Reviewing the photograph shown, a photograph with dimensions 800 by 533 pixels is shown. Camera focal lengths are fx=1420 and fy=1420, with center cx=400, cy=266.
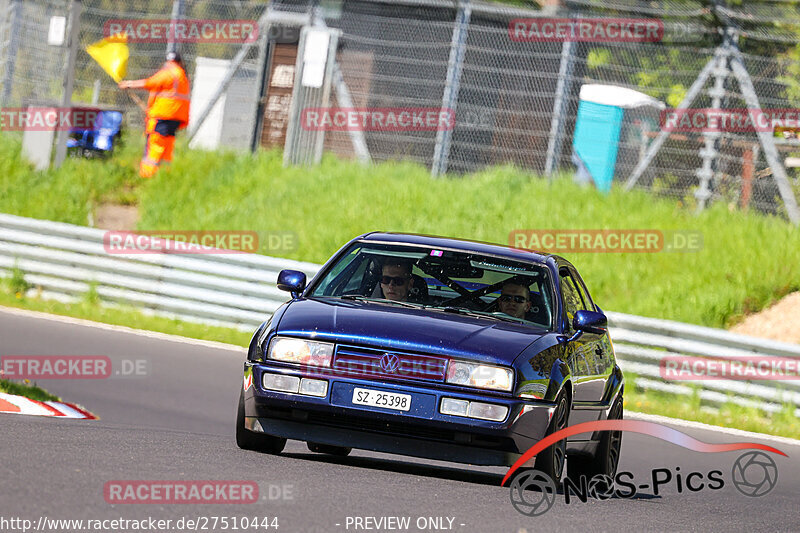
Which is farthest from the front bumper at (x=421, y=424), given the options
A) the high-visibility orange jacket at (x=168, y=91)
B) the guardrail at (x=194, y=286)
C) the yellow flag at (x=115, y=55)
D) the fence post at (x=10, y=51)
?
the fence post at (x=10, y=51)

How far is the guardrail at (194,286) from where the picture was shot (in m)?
14.6

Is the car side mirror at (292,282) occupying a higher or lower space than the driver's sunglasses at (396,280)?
lower

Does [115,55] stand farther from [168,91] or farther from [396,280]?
[396,280]

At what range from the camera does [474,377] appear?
734 centimetres

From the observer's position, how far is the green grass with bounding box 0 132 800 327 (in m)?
17.9

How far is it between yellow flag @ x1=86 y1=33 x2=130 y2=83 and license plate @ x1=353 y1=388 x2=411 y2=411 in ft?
54.6

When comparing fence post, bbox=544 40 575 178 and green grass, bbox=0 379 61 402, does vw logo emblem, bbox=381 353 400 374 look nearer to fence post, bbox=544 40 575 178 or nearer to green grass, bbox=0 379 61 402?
green grass, bbox=0 379 61 402

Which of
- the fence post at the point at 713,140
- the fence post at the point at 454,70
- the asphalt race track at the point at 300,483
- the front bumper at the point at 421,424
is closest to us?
the asphalt race track at the point at 300,483

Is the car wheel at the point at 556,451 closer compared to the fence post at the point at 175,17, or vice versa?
the car wheel at the point at 556,451

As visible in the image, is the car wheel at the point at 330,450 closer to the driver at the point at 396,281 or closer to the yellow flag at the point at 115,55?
the driver at the point at 396,281

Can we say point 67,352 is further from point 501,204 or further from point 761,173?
point 761,173

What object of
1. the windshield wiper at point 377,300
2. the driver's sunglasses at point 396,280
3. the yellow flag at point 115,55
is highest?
the yellow flag at point 115,55

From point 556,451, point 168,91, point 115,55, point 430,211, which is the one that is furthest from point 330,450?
point 115,55

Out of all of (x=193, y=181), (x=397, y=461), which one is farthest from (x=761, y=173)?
(x=397, y=461)
